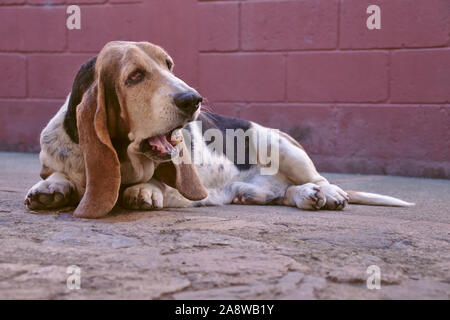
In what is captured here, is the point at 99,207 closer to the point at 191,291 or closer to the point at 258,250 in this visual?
the point at 258,250

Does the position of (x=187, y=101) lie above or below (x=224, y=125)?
above

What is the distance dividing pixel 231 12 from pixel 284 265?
442 cm

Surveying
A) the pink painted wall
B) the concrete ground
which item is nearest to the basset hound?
the concrete ground

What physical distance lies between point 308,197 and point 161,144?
1041mm

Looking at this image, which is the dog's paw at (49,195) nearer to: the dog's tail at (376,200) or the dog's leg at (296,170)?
the dog's leg at (296,170)

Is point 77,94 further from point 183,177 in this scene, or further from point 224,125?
point 224,125

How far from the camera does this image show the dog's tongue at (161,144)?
124 inches

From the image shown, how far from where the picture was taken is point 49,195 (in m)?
3.23

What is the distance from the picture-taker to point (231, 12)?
20.2 ft

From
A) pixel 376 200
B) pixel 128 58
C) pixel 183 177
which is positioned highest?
pixel 128 58

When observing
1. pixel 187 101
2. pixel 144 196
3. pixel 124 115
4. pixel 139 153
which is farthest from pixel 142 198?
pixel 187 101

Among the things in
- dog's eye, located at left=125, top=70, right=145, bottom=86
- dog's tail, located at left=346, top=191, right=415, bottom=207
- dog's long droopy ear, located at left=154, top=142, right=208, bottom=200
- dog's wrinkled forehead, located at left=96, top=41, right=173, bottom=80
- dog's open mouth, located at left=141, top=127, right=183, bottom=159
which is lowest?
dog's tail, located at left=346, top=191, right=415, bottom=207

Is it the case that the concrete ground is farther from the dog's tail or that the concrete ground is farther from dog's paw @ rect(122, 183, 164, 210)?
the dog's tail

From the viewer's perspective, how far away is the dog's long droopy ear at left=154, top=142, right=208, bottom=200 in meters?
3.45
